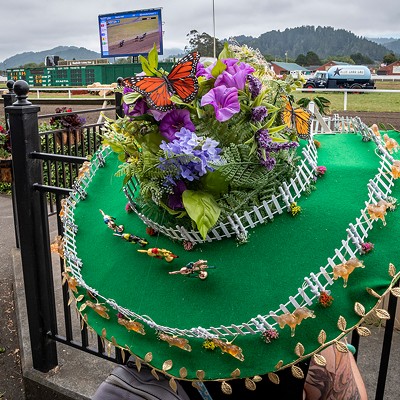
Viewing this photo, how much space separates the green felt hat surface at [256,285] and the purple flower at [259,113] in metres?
0.23

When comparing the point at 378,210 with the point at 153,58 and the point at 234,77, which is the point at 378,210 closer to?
the point at 234,77

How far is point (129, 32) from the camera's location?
102 ft

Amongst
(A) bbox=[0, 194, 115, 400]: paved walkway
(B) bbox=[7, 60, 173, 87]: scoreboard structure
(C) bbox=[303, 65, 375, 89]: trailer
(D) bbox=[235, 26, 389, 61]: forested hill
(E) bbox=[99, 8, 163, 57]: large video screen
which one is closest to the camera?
(A) bbox=[0, 194, 115, 400]: paved walkway

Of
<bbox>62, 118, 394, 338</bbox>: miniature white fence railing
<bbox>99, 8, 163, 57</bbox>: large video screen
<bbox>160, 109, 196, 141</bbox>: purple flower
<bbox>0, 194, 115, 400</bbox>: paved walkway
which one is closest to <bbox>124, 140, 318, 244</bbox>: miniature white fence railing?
<bbox>62, 118, 394, 338</bbox>: miniature white fence railing

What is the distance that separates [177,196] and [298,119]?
0.40 meters

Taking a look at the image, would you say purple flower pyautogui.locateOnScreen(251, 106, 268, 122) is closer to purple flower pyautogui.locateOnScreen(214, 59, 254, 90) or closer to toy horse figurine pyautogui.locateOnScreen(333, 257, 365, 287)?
purple flower pyautogui.locateOnScreen(214, 59, 254, 90)

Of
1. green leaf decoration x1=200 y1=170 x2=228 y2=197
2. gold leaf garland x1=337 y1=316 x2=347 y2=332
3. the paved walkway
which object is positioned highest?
green leaf decoration x1=200 y1=170 x2=228 y2=197

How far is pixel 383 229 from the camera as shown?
113 cm

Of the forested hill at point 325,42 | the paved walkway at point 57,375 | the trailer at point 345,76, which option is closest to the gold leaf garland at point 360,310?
the paved walkway at point 57,375

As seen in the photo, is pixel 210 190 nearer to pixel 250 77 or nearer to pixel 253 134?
pixel 253 134

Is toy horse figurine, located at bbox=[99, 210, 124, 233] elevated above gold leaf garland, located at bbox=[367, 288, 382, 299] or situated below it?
above

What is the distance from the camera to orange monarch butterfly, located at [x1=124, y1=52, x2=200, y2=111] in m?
1.12

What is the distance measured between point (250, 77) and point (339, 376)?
0.88 m

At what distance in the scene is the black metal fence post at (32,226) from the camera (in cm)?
257
